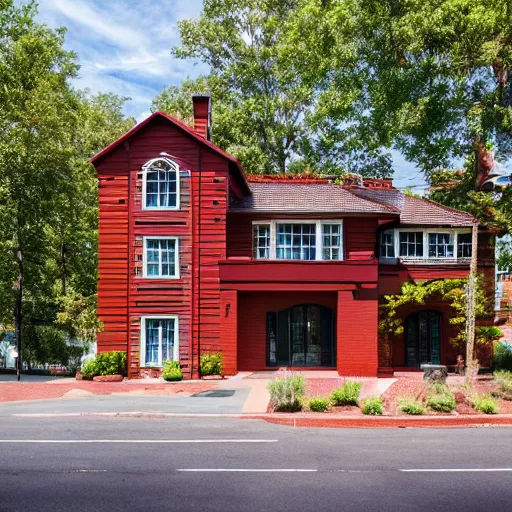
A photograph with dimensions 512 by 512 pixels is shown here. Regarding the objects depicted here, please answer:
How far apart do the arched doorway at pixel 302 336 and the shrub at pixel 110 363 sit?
17.1ft

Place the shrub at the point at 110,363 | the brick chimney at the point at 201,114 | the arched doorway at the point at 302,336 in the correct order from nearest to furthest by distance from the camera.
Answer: the shrub at the point at 110,363 < the arched doorway at the point at 302,336 < the brick chimney at the point at 201,114

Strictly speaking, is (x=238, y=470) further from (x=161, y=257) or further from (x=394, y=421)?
(x=161, y=257)

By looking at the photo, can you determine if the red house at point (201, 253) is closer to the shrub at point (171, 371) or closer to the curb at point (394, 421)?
the shrub at point (171, 371)

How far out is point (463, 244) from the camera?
2398 centimetres

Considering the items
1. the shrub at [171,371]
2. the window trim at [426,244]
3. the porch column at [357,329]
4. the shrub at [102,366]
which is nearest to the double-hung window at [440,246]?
the window trim at [426,244]

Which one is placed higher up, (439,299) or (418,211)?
(418,211)

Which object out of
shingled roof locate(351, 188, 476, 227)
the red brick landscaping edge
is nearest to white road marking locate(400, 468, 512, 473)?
the red brick landscaping edge

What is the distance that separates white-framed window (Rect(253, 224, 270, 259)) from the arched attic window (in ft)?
9.50

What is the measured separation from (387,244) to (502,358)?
234 inches

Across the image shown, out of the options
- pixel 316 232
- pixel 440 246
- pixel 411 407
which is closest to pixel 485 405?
pixel 411 407

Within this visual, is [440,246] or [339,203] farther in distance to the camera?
[440,246]

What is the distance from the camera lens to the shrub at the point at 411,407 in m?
14.0

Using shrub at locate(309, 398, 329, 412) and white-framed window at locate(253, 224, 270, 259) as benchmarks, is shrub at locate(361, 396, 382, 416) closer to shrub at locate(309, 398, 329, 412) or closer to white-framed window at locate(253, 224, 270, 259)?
shrub at locate(309, 398, 329, 412)

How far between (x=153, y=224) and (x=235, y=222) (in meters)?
2.80
